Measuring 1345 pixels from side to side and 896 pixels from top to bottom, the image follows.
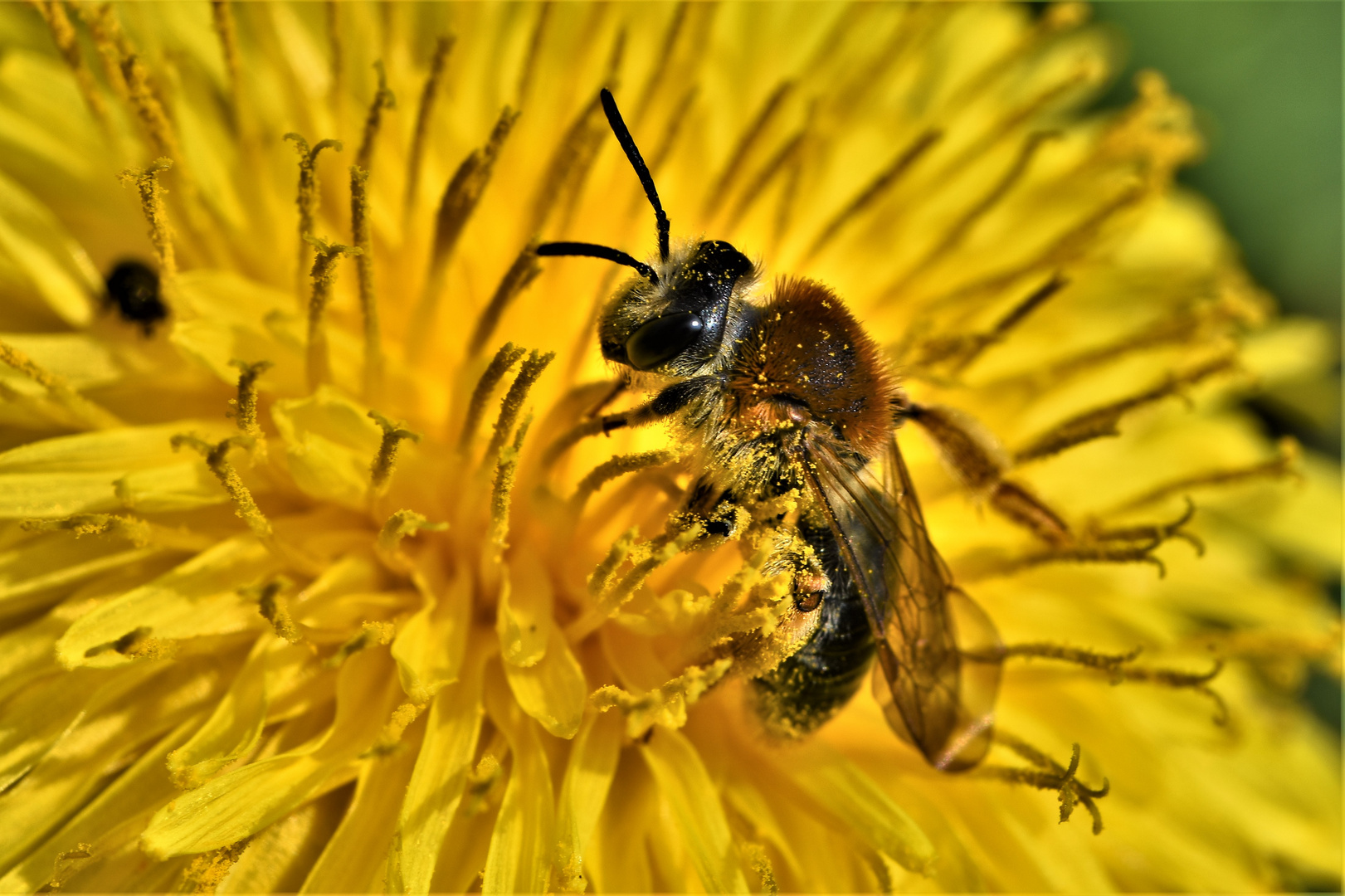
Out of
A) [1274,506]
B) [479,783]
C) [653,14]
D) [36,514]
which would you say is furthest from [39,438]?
[1274,506]

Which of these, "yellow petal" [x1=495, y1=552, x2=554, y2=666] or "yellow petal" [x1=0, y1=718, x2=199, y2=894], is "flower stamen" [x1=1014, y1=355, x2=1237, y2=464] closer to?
"yellow petal" [x1=495, y1=552, x2=554, y2=666]

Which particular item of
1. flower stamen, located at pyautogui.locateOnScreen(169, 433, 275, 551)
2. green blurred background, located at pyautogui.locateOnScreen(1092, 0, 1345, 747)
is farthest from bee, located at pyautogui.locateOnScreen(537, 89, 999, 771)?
green blurred background, located at pyautogui.locateOnScreen(1092, 0, 1345, 747)

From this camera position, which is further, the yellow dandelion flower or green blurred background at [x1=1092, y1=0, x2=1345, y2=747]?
green blurred background at [x1=1092, y1=0, x2=1345, y2=747]

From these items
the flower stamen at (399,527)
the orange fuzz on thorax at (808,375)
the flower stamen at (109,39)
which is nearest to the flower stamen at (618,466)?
the orange fuzz on thorax at (808,375)

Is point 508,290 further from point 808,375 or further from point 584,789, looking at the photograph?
point 584,789

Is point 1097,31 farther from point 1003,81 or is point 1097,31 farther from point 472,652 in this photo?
point 472,652

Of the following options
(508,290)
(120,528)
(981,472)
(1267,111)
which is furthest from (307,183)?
(1267,111)
